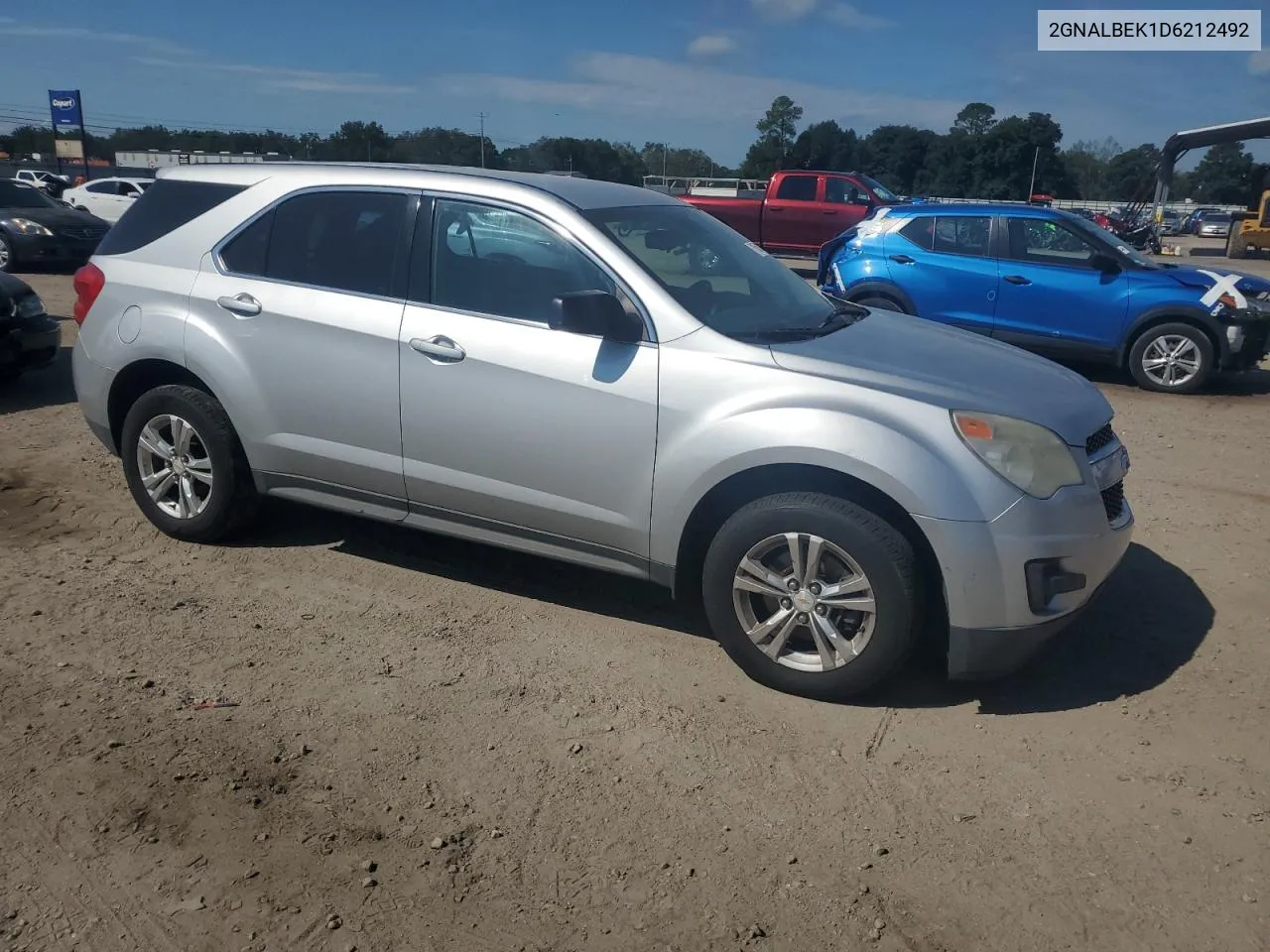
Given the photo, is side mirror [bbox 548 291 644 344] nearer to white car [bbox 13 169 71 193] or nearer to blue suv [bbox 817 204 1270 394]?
blue suv [bbox 817 204 1270 394]

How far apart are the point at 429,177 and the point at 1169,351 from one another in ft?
26.0

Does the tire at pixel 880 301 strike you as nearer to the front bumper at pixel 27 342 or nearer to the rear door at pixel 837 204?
the front bumper at pixel 27 342

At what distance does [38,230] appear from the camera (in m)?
16.1

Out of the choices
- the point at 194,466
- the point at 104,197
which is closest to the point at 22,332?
the point at 194,466

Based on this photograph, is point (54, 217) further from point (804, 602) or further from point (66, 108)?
point (66, 108)

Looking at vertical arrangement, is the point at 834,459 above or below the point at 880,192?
below

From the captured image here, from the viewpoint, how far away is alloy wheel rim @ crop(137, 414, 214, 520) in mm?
4945

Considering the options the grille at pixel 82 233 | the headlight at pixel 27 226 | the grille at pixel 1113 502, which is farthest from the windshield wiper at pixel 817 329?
the headlight at pixel 27 226

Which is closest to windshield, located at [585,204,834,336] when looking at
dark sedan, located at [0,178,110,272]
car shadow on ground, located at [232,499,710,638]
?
car shadow on ground, located at [232,499,710,638]

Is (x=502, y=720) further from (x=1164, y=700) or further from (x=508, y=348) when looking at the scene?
(x=1164, y=700)

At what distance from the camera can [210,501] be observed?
16.3ft

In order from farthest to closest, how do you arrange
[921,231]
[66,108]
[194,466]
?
[66,108]
[921,231]
[194,466]

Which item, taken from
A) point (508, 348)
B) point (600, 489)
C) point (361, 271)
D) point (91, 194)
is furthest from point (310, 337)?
point (91, 194)

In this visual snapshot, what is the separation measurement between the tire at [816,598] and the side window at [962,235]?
7571 millimetres
